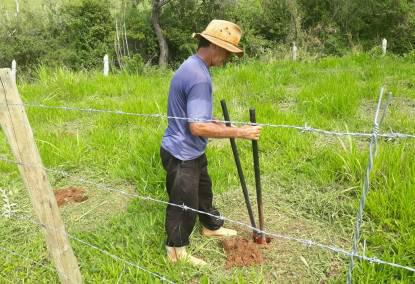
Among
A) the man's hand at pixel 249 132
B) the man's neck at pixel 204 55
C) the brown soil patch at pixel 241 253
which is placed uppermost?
the man's neck at pixel 204 55

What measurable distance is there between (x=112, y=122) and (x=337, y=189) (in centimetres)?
305

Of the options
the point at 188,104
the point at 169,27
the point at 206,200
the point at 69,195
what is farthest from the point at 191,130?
the point at 169,27

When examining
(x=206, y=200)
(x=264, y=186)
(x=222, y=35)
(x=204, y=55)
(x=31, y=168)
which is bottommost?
(x=264, y=186)

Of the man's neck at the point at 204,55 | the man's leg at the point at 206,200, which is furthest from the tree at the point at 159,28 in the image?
the man's neck at the point at 204,55

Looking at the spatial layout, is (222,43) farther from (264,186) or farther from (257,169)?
(264,186)

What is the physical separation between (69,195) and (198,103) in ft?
6.89

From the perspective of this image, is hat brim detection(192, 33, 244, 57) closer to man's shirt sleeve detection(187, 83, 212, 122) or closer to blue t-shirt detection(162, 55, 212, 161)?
blue t-shirt detection(162, 55, 212, 161)

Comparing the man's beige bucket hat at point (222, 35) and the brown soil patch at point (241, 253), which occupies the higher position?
the man's beige bucket hat at point (222, 35)

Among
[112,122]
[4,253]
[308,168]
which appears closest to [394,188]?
[308,168]

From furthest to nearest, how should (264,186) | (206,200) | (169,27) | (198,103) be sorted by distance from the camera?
(169,27) → (264,186) → (206,200) → (198,103)

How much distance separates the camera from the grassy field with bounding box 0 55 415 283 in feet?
8.81

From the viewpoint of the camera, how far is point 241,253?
9.14 feet

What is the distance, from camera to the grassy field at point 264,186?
2.69 meters

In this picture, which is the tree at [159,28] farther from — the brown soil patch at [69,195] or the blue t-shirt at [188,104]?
the blue t-shirt at [188,104]
